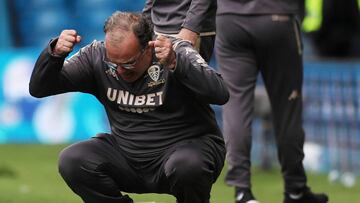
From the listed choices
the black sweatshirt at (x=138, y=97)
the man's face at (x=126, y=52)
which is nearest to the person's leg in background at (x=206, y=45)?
the black sweatshirt at (x=138, y=97)

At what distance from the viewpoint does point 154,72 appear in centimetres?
589

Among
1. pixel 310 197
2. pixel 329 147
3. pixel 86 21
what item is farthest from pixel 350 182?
pixel 86 21

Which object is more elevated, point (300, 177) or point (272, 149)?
point (300, 177)

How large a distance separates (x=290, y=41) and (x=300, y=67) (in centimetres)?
20

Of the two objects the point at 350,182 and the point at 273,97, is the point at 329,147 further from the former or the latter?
the point at 273,97

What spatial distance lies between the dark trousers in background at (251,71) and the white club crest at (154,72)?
145 centimetres

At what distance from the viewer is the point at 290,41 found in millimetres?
7320

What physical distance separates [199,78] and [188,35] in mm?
797

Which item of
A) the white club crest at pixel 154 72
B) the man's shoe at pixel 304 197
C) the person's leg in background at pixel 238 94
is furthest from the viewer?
the man's shoe at pixel 304 197

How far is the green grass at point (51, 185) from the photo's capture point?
8.30 m

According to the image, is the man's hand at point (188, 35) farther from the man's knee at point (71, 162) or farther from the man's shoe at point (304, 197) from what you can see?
the man's shoe at point (304, 197)

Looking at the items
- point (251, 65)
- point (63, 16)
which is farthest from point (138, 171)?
point (63, 16)

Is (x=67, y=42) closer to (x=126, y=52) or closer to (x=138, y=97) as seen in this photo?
(x=126, y=52)

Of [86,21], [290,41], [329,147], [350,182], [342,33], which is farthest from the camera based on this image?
[86,21]
